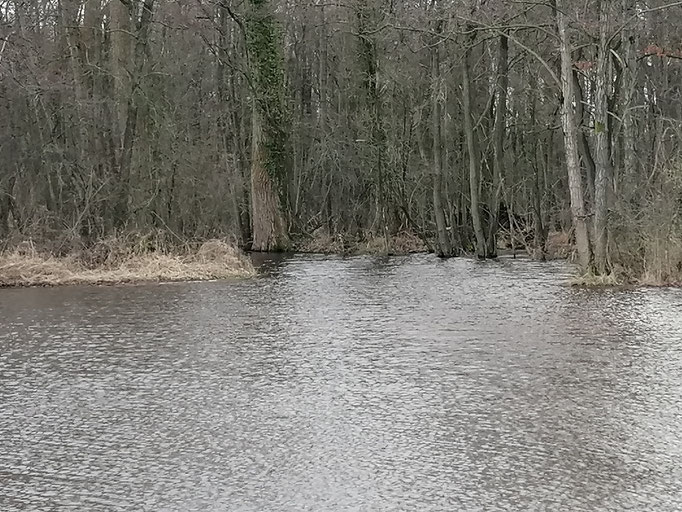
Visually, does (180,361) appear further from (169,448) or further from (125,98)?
(125,98)

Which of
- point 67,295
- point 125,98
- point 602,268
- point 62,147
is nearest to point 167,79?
point 125,98

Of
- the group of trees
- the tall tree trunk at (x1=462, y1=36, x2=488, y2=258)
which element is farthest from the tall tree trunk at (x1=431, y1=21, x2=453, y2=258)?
the tall tree trunk at (x1=462, y1=36, x2=488, y2=258)

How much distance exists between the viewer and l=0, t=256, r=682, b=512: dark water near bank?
Result: 5035 millimetres

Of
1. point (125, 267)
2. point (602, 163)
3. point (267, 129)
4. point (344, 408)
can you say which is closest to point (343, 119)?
point (267, 129)

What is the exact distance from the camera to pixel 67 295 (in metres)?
15.7

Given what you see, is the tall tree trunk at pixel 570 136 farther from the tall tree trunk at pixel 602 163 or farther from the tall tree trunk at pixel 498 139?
the tall tree trunk at pixel 498 139

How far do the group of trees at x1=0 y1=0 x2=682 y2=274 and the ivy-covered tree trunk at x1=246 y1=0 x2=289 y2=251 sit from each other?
6 centimetres

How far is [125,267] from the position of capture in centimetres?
1866

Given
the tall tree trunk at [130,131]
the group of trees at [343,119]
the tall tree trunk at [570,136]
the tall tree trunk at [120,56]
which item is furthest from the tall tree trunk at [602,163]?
the tall tree trunk at [120,56]

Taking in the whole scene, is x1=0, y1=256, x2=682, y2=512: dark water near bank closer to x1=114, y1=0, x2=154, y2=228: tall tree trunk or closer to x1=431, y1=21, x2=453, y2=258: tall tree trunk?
x1=114, y1=0, x2=154, y2=228: tall tree trunk

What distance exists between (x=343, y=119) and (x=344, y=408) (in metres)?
28.6

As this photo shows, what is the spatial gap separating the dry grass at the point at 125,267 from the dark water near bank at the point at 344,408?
168 inches

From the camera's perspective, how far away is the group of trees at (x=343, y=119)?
64.5 ft

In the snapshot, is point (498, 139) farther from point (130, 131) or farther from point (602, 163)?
point (130, 131)
